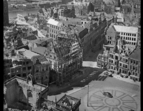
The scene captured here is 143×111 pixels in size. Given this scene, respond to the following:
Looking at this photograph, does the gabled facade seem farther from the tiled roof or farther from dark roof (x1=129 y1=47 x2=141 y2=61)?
dark roof (x1=129 y1=47 x2=141 y2=61)

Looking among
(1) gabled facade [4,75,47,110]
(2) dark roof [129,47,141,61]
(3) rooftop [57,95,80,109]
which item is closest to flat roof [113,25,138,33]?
(2) dark roof [129,47,141,61]

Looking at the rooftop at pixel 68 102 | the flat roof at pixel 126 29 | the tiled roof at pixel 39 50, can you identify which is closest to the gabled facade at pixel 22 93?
the rooftop at pixel 68 102

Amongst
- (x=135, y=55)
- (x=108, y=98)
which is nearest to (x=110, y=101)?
(x=108, y=98)

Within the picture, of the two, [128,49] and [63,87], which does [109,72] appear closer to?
[128,49]

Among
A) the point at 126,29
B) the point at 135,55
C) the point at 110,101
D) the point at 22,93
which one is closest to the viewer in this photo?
the point at 22,93

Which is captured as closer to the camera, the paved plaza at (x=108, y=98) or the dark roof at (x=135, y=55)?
the paved plaza at (x=108, y=98)

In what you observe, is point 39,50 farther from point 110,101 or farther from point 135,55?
point 135,55

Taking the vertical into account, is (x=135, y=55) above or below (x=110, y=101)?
above

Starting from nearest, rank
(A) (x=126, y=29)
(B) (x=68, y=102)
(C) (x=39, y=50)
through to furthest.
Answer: (B) (x=68, y=102) < (C) (x=39, y=50) < (A) (x=126, y=29)

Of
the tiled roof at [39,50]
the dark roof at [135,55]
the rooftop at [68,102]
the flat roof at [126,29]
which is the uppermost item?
the flat roof at [126,29]

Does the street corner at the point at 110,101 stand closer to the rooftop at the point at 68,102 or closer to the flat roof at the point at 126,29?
the rooftop at the point at 68,102
